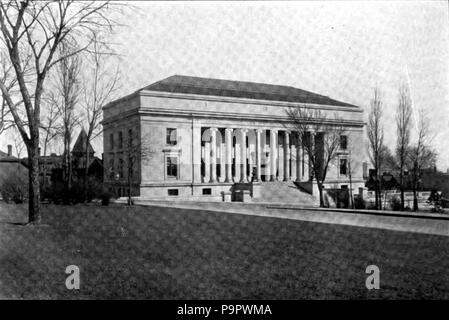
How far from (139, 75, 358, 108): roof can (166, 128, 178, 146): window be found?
4.20 m

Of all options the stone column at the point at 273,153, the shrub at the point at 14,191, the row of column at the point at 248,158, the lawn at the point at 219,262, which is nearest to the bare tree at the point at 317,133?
the row of column at the point at 248,158

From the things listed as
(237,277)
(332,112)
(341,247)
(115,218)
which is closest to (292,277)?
(237,277)

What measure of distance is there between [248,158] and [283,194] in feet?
27.5

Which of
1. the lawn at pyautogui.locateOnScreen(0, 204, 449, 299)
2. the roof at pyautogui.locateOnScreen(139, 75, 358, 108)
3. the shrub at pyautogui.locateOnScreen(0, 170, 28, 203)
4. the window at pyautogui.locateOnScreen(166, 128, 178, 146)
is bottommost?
the lawn at pyautogui.locateOnScreen(0, 204, 449, 299)

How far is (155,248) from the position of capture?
1005 centimetres

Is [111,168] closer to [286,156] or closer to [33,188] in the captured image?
[286,156]

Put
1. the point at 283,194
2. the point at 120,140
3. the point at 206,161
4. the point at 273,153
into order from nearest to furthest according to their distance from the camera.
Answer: the point at 283,194, the point at 206,161, the point at 120,140, the point at 273,153

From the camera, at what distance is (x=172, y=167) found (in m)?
42.2

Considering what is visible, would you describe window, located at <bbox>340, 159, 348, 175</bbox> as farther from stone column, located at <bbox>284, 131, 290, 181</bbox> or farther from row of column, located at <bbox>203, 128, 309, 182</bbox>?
stone column, located at <bbox>284, 131, 290, 181</bbox>

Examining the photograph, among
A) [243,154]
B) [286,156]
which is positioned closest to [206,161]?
[243,154]

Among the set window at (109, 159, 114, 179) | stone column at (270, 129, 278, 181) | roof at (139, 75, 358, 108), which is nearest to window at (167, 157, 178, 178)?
roof at (139, 75, 358, 108)

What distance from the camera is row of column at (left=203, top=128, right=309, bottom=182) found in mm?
44969

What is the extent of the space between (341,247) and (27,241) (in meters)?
8.01
